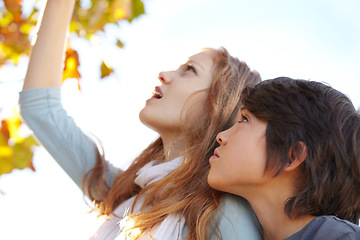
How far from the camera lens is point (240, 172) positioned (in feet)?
4.17

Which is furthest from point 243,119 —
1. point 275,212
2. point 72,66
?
point 72,66

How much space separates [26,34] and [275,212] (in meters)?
1.56

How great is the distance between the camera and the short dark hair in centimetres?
124

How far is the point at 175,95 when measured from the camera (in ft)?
5.44

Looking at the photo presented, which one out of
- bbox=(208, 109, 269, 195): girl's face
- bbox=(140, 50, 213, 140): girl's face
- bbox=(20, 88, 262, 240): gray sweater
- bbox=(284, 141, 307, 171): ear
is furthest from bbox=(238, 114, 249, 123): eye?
bbox=(20, 88, 262, 240): gray sweater

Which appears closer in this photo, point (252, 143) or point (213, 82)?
point (252, 143)

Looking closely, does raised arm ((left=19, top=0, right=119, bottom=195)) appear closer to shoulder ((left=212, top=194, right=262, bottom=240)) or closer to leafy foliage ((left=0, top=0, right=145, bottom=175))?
leafy foliage ((left=0, top=0, right=145, bottom=175))

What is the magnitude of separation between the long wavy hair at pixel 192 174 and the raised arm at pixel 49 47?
359mm

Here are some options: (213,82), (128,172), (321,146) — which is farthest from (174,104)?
(321,146)

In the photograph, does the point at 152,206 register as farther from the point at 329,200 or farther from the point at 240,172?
the point at 329,200

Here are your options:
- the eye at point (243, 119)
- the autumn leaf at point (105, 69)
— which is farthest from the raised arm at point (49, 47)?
the eye at point (243, 119)

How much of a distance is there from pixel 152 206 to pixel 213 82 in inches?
18.8

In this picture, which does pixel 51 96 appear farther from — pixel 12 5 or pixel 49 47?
pixel 12 5

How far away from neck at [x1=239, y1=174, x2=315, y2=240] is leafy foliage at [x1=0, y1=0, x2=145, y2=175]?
1175 mm
